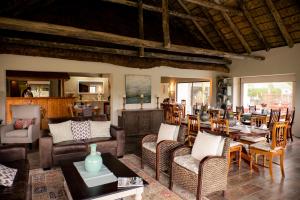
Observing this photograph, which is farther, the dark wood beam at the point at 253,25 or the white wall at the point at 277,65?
the white wall at the point at 277,65

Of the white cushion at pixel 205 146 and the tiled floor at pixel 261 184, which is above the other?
the white cushion at pixel 205 146

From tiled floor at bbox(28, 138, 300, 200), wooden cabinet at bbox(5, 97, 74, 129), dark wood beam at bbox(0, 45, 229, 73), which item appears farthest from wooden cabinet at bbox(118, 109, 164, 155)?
tiled floor at bbox(28, 138, 300, 200)

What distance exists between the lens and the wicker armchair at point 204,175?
2.70 metres

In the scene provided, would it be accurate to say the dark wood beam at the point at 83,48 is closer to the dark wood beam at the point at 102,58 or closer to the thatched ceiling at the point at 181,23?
the thatched ceiling at the point at 181,23

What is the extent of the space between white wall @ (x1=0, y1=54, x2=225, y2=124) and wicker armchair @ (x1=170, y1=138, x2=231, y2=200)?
186 inches

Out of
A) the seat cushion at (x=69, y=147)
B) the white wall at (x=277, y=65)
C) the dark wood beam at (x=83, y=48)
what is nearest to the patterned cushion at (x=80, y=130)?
the seat cushion at (x=69, y=147)

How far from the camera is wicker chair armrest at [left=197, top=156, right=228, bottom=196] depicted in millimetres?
2686

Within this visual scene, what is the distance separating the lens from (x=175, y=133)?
3.80 m

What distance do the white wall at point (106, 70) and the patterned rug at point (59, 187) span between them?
329 centimetres

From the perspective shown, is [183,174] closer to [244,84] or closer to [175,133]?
[175,133]

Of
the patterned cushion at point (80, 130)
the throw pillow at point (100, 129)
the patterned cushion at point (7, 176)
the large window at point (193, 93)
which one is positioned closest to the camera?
the patterned cushion at point (7, 176)

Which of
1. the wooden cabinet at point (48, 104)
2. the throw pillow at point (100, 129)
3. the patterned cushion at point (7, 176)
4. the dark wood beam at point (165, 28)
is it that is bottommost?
the patterned cushion at point (7, 176)

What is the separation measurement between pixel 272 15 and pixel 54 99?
7721 mm

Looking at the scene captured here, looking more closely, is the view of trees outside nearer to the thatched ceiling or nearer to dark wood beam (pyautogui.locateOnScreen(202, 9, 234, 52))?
the thatched ceiling
